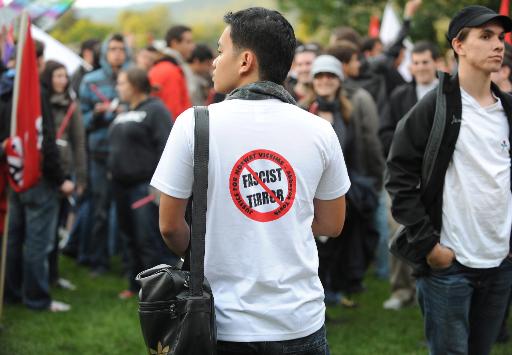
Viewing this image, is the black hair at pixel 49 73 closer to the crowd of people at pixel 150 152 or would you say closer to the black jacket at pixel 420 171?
the crowd of people at pixel 150 152

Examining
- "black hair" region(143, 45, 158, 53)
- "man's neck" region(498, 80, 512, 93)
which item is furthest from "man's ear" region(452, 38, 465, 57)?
"black hair" region(143, 45, 158, 53)

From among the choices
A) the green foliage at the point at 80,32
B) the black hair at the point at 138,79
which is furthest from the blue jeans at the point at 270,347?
the green foliage at the point at 80,32

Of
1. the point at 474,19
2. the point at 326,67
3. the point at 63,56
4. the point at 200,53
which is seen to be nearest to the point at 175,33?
the point at 200,53

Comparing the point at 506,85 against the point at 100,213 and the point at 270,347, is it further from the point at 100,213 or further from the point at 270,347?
the point at 100,213

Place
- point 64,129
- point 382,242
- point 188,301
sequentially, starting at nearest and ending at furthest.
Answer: point 188,301, point 64,129, point 382,242

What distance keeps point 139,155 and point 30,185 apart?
4.06ft

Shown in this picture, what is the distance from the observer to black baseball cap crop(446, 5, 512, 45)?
3992 mm

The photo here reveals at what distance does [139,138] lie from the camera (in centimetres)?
754

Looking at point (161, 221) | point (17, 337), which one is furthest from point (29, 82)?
point (161, 221)

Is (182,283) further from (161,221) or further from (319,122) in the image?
(319,122)

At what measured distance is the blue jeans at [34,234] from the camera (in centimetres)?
702

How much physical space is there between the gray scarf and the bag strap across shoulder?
0.62 feet

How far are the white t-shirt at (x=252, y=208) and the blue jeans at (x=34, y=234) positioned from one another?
176 inches

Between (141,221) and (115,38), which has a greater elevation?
(115,38)
